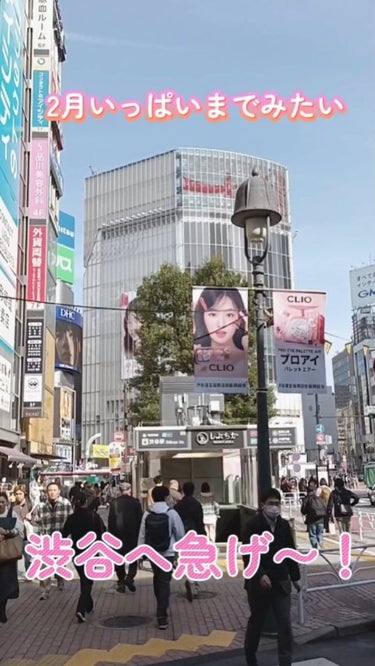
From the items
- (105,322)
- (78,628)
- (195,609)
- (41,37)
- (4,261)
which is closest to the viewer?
(78,628)

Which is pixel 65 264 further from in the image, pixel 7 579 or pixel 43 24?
pixel 7 579

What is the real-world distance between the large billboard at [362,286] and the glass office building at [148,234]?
952 centimetres

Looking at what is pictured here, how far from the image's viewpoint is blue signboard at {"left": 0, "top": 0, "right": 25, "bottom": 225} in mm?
30820

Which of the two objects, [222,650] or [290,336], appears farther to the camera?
[290,336]

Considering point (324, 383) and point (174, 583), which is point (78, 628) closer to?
point (174, 583)

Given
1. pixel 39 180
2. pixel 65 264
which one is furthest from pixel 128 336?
pixel 39 180

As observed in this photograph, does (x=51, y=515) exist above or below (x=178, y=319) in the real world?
below

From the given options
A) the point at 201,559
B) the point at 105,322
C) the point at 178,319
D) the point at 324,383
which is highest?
the point at 105,322

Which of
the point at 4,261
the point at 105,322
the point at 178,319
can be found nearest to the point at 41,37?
the point at 4,261

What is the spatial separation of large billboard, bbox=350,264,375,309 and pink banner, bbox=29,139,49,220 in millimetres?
59535

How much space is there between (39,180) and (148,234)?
5944cm

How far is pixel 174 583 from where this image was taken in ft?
38.4

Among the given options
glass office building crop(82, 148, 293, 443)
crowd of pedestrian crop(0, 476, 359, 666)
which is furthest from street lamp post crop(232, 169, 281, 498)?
glass office building crop(82, 148, 293, 443)

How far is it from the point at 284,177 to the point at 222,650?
91.0 meters
